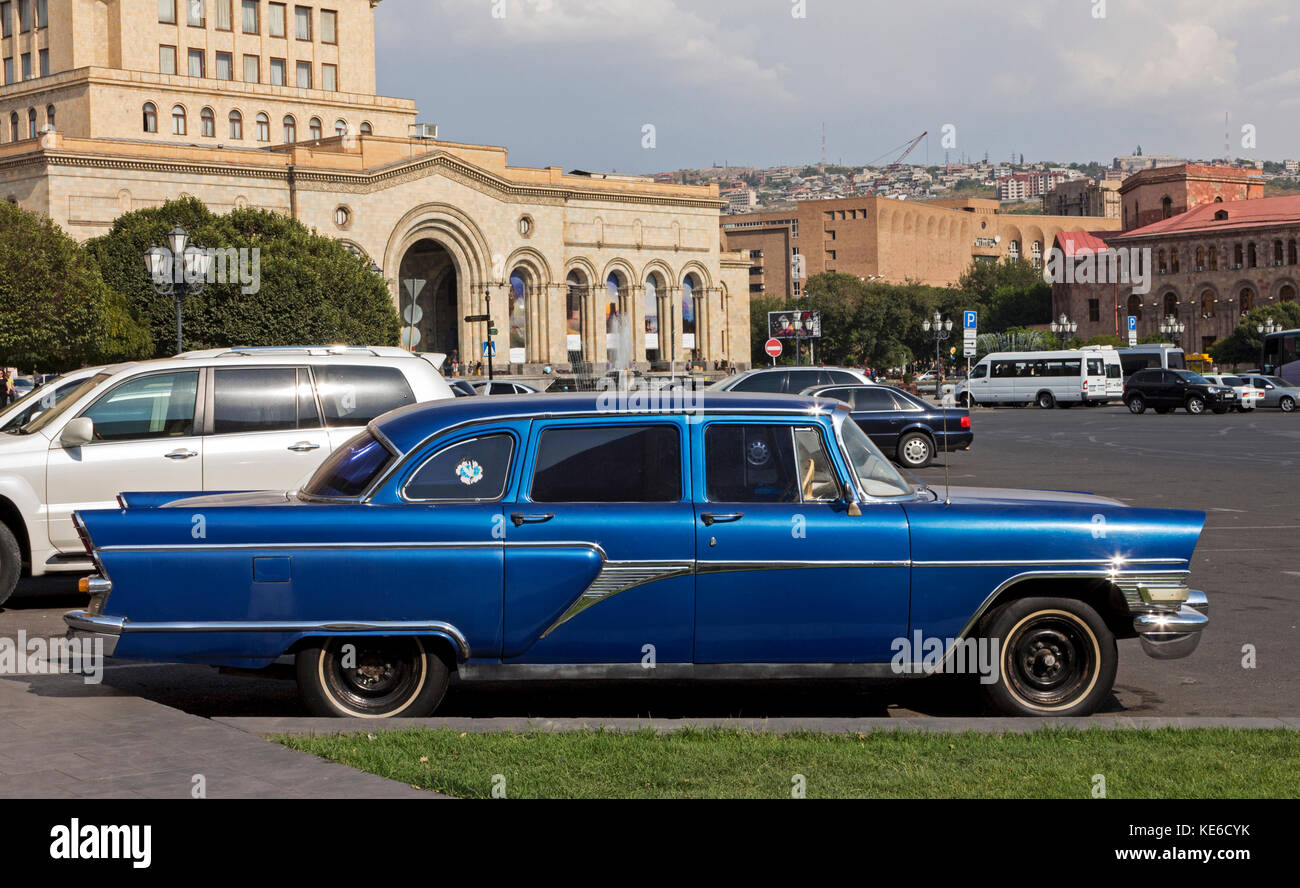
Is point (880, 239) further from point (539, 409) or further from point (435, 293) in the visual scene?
point (539, 409)

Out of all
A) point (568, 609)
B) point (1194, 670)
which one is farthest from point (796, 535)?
point (1194, 670)

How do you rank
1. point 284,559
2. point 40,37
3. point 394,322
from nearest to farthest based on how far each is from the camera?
point 284,559 → point 394,322 → point 40,37

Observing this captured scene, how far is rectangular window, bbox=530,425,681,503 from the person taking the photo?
6.91 metres

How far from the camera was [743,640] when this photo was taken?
677 cm

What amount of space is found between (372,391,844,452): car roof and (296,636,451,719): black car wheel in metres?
1.00

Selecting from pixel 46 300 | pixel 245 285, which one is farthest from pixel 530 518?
pixel 245 285

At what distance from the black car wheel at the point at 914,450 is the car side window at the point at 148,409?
1627 cm

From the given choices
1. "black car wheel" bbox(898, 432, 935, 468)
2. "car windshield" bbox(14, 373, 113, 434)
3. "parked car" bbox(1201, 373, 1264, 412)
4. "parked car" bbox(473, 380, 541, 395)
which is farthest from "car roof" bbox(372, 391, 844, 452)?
"parked car" bbox(1201, 373, 1264, 412)

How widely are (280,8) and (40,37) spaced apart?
13.8m

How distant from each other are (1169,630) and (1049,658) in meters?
0.59

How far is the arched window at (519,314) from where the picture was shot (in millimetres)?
81812

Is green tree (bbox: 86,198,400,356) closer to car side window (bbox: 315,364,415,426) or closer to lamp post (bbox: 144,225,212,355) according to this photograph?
lamp post (bbox: 144,225,212,355)
